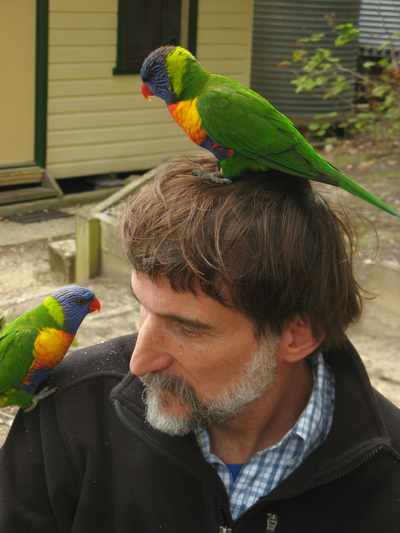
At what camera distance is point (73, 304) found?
2828 millimetres

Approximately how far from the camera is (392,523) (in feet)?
5.53

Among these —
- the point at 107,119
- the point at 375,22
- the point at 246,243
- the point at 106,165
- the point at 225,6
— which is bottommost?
the point at 106,165

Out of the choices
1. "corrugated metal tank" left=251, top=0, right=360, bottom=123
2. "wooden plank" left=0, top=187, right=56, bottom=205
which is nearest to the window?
"wooden plank" left=0, top=187, right=56, bottom=205

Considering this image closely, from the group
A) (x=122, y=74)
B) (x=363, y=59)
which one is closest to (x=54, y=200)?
(x=122, y=74)

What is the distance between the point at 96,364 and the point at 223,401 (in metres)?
0.40

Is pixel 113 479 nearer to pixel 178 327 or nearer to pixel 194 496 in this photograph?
pixel 194 496

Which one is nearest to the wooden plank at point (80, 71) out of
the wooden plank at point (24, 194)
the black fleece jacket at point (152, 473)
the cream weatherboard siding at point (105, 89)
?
the cream weatherboard siding at point (105, 89)

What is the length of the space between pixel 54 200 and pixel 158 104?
1821mm

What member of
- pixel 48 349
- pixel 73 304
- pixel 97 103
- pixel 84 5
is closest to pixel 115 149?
pixel 97 103

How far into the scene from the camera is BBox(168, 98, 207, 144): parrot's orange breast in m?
1.91

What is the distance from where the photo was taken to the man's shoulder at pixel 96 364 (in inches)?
76.2

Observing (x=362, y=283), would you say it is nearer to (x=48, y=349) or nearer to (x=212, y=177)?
(x=48, y=349)

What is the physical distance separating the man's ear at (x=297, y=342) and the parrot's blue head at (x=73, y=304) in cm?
113

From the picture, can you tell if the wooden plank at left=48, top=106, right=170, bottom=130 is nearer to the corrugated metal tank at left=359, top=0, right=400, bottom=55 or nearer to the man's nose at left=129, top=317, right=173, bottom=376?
the corrugated metal tank at left=359, top=0, right=400, bottom=55
